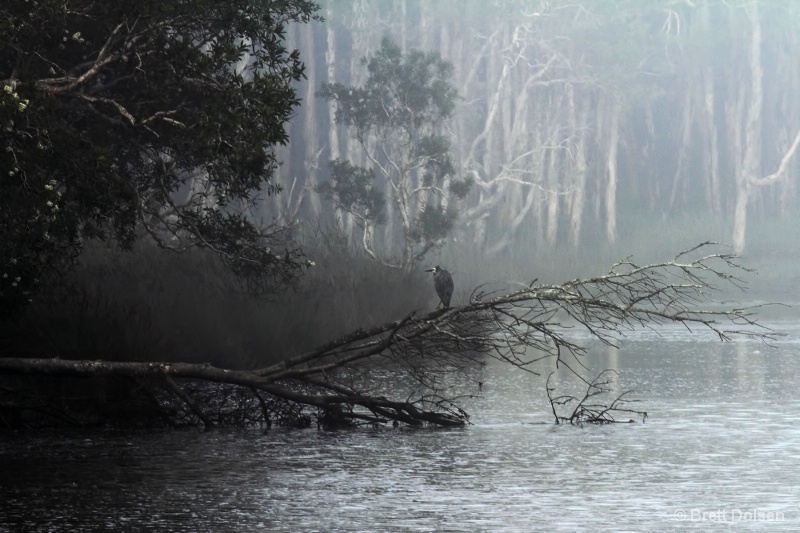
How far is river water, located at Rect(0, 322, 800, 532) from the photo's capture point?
34.3ft

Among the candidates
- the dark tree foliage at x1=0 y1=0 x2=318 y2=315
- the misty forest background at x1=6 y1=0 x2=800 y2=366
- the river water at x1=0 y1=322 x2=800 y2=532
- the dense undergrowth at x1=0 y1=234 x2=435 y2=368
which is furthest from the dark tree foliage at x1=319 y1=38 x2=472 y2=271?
the dark tree foliage at x1=0 y1=0 x2=318 y2=315

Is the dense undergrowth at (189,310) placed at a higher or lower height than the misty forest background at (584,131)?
lower

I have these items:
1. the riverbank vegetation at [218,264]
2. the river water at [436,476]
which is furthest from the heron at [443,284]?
the river water at [436,476]

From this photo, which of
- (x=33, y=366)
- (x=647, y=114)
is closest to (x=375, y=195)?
(x=33, y=366)

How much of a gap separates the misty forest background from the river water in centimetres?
2875

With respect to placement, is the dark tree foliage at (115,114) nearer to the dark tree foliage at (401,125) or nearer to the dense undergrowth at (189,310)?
the dense undergrowth at (189,310)

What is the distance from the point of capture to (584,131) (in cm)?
6281

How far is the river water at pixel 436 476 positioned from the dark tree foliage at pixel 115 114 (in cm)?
227

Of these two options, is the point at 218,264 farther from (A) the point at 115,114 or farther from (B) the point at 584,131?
(B) the point at 584,131

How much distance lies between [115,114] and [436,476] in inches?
259

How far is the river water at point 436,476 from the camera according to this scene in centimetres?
1046

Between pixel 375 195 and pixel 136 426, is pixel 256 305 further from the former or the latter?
pixel 375 195

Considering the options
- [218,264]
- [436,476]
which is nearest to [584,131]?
[218,264]

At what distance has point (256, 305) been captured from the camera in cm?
2323
